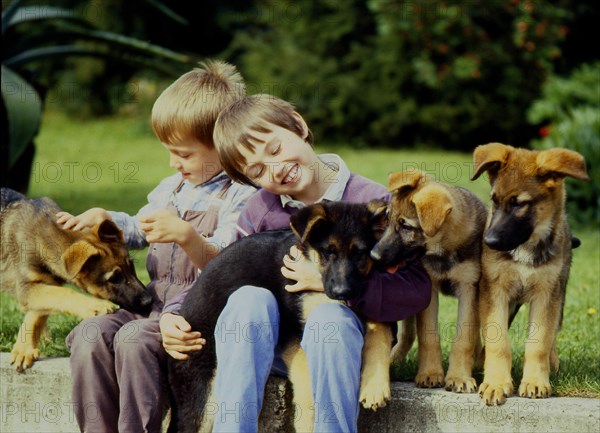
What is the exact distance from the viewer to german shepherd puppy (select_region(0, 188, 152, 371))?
4766 mm

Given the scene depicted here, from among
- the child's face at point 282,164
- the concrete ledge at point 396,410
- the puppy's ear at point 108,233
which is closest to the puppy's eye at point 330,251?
the child's face at point 282,164

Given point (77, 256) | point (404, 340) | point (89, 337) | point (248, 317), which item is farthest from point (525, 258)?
point (77, 256)

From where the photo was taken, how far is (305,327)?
387 centimetres

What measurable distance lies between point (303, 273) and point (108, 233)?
1401 millimetres

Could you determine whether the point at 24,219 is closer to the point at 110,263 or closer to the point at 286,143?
the point at 110,263

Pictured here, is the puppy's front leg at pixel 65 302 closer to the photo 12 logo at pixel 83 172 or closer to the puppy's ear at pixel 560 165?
the puppy's ear at pixel 560 165

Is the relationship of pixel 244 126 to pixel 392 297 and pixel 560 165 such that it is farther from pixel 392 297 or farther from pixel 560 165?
pixel 560 165

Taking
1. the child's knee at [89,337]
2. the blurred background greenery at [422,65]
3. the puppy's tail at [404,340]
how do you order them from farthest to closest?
the blurred background greenery at [422,65]
the puppy's tail at [404,340]
the child's knee at [89,337]

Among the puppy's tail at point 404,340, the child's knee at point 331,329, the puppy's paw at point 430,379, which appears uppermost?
the puppy's tail at point 404,340

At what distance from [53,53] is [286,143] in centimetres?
560

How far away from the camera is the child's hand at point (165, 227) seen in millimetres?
4254

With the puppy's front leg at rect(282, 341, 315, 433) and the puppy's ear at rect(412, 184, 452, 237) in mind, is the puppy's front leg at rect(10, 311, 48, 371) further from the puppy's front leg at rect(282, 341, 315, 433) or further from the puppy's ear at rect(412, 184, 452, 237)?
the puppy's ear at rect(412, 184, 452, 237)

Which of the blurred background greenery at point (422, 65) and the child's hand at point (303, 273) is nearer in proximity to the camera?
the child's hand at point (303, 273)

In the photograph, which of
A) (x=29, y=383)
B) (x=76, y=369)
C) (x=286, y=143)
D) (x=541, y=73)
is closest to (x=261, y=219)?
(x=286, y=143)
